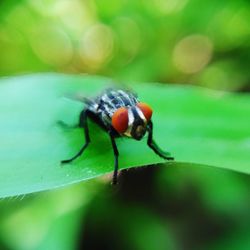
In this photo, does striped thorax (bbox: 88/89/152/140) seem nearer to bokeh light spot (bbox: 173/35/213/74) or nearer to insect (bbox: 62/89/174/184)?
insect (bbox: 62/89/174/184)

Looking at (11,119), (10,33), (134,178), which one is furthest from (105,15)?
(11,119)

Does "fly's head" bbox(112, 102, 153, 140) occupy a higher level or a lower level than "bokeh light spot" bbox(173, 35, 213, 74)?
higher

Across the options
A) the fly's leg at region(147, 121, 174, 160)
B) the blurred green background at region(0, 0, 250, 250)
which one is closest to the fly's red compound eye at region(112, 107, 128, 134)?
the fly's leg at region(147, 121, 174, 160)

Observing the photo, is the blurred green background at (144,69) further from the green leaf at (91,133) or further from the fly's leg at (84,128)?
the fly's leg at (84,128)

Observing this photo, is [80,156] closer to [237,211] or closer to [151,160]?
[151,160]

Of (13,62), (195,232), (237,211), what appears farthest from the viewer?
(13,62)

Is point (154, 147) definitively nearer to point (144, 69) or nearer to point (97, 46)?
point (144, 69)
